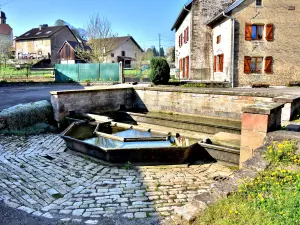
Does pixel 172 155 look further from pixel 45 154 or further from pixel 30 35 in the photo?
pixel 30 35

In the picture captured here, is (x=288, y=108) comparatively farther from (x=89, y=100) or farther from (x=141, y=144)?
(x=89, y=100)

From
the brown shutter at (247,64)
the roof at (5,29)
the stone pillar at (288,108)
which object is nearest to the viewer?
the stone pillar at (288,108)

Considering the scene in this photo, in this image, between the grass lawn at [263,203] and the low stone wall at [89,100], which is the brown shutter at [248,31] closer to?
the low stone wall at [89,100]

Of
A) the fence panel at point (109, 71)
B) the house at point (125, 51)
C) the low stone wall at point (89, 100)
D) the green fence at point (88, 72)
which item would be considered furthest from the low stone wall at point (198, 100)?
the house at point (125, 51)

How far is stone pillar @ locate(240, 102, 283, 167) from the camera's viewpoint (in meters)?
5.50

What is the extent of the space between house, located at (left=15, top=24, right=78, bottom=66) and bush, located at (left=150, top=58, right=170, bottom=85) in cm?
3442

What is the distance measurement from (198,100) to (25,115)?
7.20 m

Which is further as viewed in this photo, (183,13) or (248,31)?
(183,13)

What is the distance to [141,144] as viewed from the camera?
25.4 feet

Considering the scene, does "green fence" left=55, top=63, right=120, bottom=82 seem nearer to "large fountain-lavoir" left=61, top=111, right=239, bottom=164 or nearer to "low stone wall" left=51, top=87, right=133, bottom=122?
"low stone wall" left=51, top=87, right=133, bottom=122

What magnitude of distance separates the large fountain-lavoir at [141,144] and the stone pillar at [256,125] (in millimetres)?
1021

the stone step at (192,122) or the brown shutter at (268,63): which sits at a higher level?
the brown shutter at (268,63)

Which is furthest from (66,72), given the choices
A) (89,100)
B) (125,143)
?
(125,143)

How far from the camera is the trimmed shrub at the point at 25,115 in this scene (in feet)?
30.6
